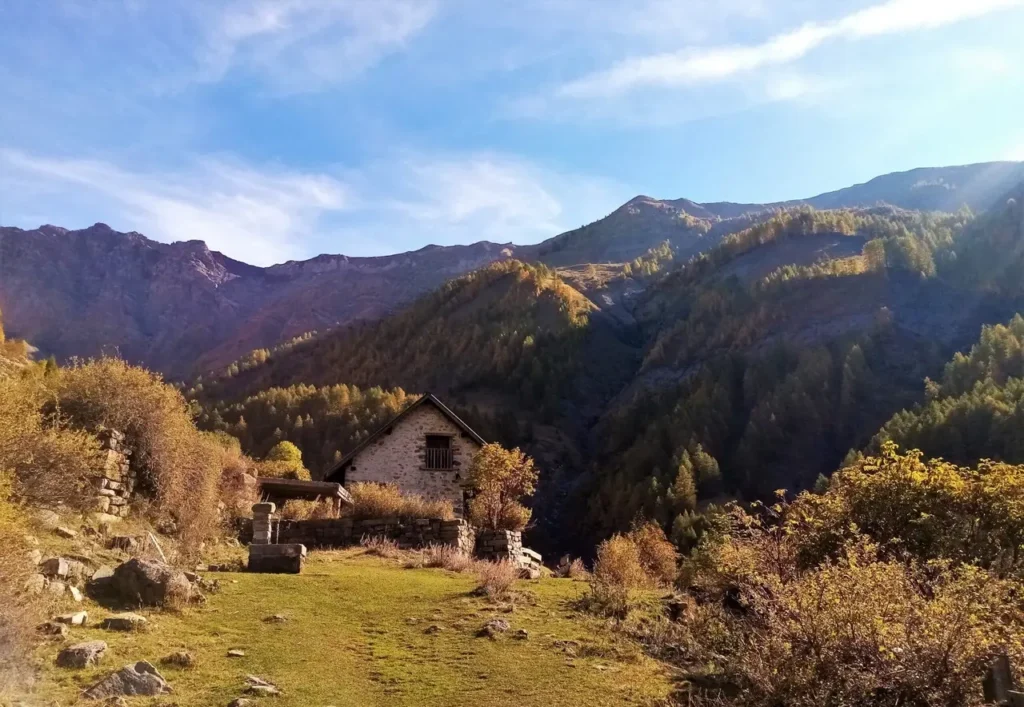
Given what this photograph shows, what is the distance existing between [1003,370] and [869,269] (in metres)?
33.8

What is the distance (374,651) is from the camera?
37.6 feet

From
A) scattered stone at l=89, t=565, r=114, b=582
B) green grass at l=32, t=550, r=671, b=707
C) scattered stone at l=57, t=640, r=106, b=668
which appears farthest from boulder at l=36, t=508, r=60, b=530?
scattered stone at l=57, t=640, r=106, b=668

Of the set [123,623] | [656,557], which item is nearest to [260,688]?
[123,623]

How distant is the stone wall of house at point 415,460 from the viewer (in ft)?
119

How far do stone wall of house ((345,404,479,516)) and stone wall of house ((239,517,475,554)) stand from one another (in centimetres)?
1199

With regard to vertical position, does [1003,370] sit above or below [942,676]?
above

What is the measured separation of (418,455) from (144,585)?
24.6 metres

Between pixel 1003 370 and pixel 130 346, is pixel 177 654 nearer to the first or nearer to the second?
pixel 1003 370

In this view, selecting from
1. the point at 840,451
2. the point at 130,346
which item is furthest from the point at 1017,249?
the point at 130,346

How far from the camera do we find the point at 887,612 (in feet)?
30.1

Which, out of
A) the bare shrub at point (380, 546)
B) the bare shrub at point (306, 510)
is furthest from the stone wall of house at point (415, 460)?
the bare shrub at point (380, 546)

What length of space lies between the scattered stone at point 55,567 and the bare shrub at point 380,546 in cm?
1025

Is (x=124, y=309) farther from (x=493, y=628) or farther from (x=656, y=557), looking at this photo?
(x=493, y=628)

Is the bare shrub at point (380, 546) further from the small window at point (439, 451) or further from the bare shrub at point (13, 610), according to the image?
the small window at point (439, 451)
